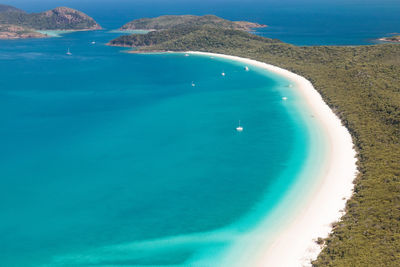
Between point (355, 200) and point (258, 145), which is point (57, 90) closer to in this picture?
point (258, 145)

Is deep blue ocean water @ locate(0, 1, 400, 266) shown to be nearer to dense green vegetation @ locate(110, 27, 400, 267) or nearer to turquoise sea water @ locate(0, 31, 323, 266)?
turquoise sea water @ locate(0, 31, 323, 266)

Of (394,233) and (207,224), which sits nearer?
(394,233)

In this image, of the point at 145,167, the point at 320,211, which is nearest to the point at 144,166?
the point at 145,167

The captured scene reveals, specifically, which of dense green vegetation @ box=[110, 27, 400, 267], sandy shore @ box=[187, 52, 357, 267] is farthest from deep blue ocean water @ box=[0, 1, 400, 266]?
dense green vegetation @ box=[110, 27, 400, 267]

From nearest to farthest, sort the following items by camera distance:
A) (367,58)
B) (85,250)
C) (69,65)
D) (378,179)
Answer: (85,250) < (378,179) < (367,58) < (69,65)

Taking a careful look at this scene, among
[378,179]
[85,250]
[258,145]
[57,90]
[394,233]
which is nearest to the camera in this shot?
[394,233]

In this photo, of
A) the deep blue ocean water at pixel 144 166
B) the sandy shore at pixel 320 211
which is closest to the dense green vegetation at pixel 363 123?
the sandy shore at pixel 320 211

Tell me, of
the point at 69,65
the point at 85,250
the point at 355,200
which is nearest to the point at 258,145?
the point at 355,200
